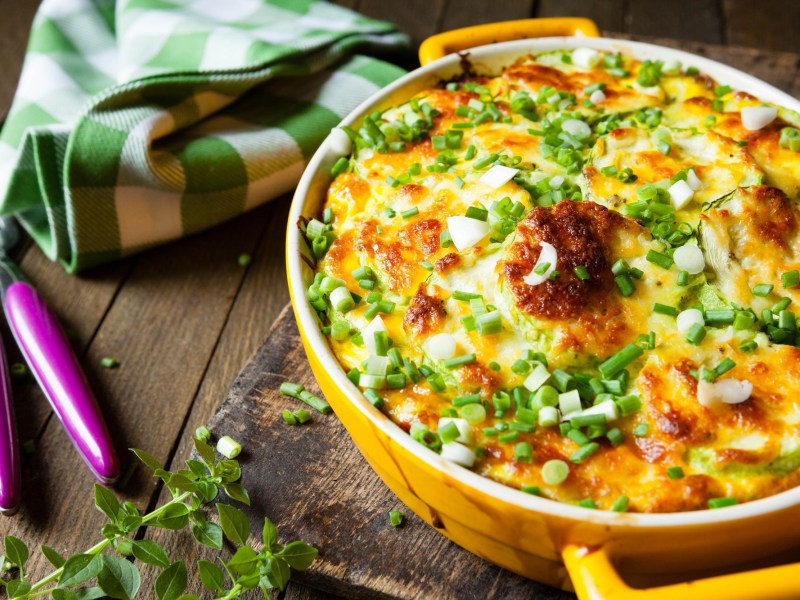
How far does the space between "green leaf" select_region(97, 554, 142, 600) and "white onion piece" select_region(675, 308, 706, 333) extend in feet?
4.17

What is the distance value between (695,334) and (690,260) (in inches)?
7.3

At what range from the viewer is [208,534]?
6.49 ft

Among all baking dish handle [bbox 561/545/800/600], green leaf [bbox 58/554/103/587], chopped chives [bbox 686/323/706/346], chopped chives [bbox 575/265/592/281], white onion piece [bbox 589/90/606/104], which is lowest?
green leaf [bbox 58/554/103/587]

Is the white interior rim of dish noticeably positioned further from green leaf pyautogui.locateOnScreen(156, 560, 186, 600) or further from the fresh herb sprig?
green leaf pyautogui.locateOnScreen(156, 560, 186, 600)

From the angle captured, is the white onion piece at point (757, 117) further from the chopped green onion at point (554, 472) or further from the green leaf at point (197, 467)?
the green leaf at point (197, 467)

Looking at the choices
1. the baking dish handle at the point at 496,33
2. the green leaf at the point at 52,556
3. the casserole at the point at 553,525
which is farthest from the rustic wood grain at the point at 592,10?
the green leaf at the point at 52,556

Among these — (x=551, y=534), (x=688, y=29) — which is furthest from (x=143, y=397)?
(x=688, y=29)

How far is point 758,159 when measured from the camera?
2.08m

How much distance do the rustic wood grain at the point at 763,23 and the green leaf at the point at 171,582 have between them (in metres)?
3.10

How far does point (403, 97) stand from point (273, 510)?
46.9 inches

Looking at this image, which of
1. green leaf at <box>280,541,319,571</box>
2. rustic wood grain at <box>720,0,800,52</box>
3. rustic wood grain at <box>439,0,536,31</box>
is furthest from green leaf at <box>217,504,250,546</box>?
rustic wood grain at <box>720,0,800,52</box>

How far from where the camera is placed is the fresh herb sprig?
6.08ft

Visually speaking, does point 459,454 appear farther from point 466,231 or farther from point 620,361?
point 466,231

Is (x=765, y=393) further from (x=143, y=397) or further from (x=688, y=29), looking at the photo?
(x=688, y=29)
